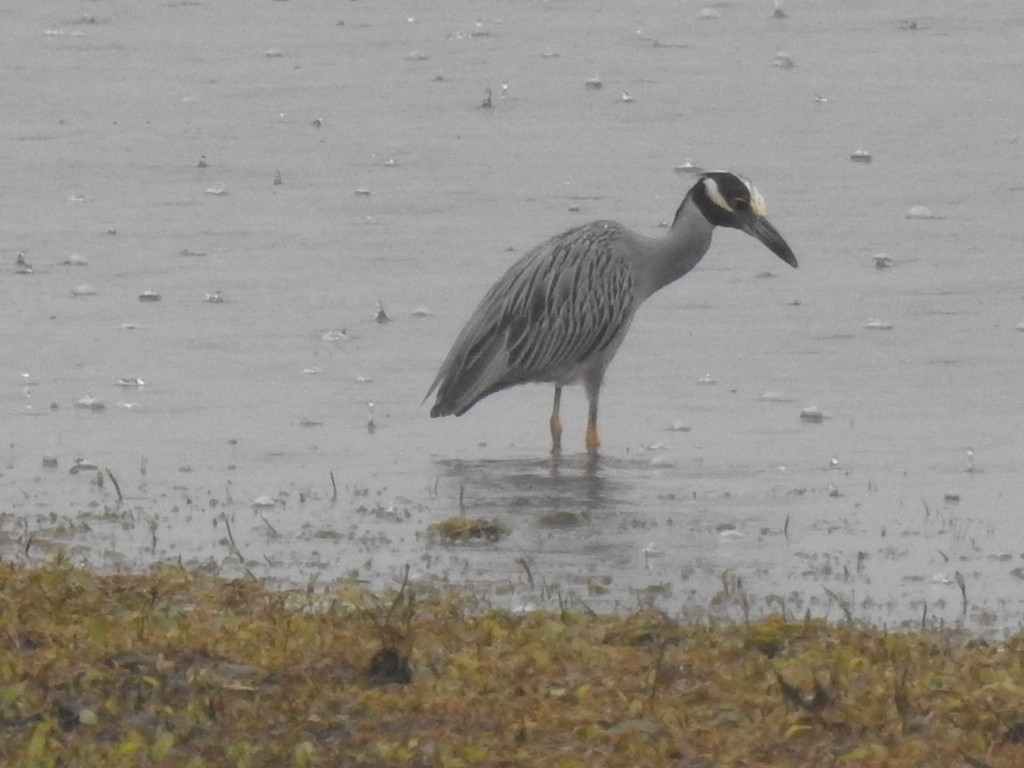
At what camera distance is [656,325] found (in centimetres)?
1380

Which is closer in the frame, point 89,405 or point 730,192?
point 89,405

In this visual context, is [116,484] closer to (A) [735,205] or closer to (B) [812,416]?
(B) [812,416]

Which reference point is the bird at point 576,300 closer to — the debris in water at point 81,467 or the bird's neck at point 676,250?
the bird's neck at point 676,250

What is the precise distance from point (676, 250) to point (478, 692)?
7202mm

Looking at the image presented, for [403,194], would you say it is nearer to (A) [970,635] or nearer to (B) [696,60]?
(B) [696,60]

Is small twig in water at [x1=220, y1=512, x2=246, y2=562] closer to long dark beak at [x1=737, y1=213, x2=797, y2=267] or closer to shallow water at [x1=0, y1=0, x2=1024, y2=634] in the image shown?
shallow water at [x1=0, y1=0, x2=1024, y2=634]

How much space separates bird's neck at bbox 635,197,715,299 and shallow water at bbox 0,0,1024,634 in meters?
0.46

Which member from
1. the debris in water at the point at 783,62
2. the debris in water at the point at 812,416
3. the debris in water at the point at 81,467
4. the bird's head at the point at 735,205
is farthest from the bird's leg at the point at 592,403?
the debris in water at the point at 783,62

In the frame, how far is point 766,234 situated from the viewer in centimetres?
1298

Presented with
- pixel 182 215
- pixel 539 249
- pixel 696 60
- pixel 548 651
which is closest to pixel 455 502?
pixel 539 249

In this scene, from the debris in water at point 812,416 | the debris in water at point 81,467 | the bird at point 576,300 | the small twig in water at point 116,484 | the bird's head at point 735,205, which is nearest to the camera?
the small twig in water at point 116,484

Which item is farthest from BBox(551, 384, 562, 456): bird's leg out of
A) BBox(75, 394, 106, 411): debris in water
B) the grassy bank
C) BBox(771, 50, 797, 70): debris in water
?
BBox(771, 50, 797, 70): debris in water

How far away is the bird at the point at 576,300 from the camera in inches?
466

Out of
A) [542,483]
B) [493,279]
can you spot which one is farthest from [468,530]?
[493,279]
